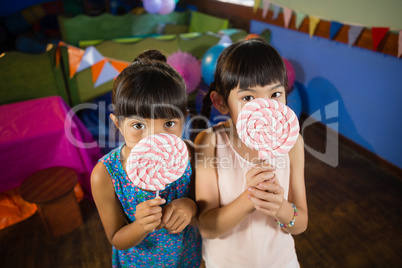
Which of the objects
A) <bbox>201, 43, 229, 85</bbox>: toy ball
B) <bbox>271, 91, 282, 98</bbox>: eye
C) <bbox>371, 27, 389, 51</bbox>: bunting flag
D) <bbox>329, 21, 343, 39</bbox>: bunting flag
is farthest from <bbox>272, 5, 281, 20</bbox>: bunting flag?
<bbox>271, 91, 282, 98</bbox>: eye

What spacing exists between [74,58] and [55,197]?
174 cm

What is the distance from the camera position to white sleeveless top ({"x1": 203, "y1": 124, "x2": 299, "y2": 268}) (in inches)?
39.8

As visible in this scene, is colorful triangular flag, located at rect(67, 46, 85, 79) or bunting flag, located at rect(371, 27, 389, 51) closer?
bunting flag, located at rect(371, 27, 389, 51)

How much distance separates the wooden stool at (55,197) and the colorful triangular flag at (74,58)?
1372 mm

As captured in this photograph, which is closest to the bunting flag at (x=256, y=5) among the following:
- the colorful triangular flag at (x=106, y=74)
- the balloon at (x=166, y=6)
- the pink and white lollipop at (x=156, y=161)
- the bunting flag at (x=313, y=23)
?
the bunting flag at (x=313, y=23)

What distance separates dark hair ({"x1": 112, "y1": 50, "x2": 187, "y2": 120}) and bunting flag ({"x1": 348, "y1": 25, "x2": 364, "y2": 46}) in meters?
2.59

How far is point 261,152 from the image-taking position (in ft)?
3.00

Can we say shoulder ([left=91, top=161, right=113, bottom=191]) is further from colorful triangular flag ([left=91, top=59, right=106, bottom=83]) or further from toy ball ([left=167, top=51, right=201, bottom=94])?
toy ball ([left=167, top=51, right=201, bottom=94])

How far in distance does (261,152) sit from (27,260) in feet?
6.71

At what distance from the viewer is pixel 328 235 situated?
2.11 metres

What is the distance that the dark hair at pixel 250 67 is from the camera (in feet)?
3.04

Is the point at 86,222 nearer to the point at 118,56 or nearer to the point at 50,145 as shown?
the point at 50,145

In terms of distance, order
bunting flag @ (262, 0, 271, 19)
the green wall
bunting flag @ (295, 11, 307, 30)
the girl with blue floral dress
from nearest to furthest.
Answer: the girl with blue floral dress, the green wall, bunting flag @ (295, 11, 307, 30), bunting flag @ (262, 0, 271, 19)

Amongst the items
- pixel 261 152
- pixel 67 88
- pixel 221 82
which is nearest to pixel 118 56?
pixel 67 88
